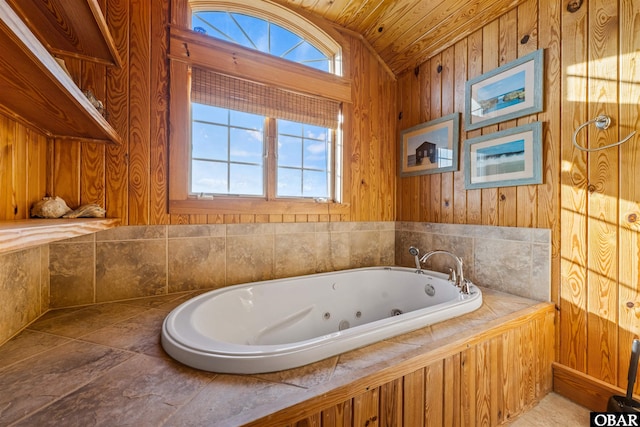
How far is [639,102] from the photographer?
133cm

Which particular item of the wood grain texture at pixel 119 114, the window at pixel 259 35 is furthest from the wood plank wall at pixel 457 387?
the window at pixel 259 35

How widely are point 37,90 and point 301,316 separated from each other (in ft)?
5.55

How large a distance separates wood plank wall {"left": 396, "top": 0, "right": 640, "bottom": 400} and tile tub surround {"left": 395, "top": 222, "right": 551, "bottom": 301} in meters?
0.06

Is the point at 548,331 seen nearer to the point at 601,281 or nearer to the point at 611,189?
the point at 601,281

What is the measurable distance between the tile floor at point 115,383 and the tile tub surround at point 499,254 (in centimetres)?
124

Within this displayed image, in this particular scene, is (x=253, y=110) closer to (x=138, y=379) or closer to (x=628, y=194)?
(x=138, y=379)

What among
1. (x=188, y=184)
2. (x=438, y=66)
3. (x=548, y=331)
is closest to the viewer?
(x=548, y=331)

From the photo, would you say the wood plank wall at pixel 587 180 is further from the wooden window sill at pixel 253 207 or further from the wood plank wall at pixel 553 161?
the wooden window sill at pixel 253 207

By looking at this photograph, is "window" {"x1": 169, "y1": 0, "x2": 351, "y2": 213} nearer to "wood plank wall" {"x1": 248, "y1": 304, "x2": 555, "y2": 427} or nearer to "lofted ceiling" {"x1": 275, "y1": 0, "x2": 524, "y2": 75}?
"lofted ceiling" {"x1": 275, "y1": 0, "x2": 524, "y2": 75}

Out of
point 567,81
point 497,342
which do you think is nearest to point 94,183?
point 497,342

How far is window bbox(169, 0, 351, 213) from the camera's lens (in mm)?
1817

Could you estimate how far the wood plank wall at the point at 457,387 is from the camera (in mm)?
827

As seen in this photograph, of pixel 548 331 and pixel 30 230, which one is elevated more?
pixel 30 230

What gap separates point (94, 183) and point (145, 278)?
2.09 ft
